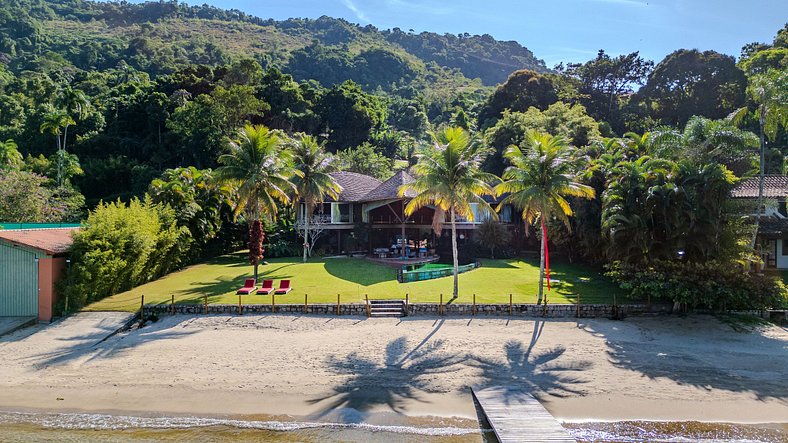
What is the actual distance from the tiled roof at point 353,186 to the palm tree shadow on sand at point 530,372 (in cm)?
2274

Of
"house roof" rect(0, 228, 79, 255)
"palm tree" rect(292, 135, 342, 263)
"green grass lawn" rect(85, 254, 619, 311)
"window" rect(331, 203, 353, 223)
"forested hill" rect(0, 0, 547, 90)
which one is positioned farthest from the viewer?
"forested hill" rect(0, 0, 547, 90)

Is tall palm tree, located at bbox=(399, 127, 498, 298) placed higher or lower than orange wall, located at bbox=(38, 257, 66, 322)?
higher

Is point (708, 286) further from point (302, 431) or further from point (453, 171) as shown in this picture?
point (302, 431)

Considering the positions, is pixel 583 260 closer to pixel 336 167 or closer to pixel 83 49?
pixel 336 167

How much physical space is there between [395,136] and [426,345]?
181 ft

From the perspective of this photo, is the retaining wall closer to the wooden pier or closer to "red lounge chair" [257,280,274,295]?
"red lounge chair" [257,280,274,295]

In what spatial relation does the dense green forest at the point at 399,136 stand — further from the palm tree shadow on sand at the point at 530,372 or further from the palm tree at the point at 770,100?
the palm tree shadow on sand at the point at 530,372

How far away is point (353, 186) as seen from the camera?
40250mm

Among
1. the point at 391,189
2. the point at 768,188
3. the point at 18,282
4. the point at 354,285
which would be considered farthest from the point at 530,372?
the point at 768,188

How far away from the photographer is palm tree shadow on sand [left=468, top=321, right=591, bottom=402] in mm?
14266

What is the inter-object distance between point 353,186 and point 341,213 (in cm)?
312

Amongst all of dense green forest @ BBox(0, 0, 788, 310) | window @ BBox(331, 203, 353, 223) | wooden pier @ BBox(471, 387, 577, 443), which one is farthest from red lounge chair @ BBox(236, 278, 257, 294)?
window @ BBox(331, 203, 353, 223)

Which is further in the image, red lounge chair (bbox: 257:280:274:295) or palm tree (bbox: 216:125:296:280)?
palm tree (bbox: 216:125:296:280)

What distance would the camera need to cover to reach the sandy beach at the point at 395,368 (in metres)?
13.3
